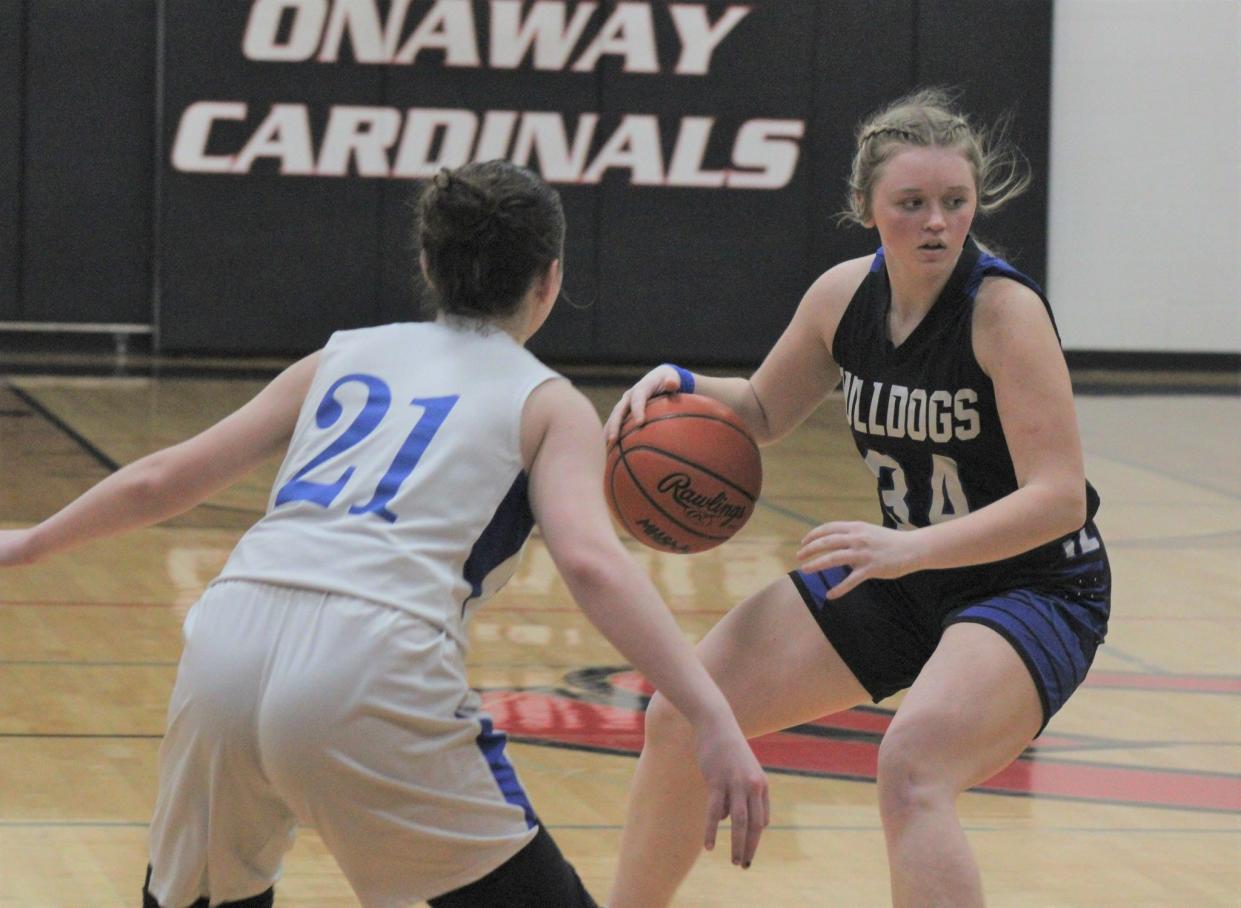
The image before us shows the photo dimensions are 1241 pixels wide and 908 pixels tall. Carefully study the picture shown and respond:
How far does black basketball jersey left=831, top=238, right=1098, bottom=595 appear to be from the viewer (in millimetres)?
3176

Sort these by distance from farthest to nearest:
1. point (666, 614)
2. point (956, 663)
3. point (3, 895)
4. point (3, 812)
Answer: point (3, 812) → point (3, 895) → point (956, 663) → point (666, 614)

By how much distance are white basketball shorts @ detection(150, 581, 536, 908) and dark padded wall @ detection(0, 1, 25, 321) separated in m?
12.1

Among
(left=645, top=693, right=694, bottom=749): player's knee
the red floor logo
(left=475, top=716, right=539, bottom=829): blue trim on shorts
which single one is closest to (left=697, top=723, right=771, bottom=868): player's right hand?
(left=475, top=716, right=539, bottom=829): blue trim on shorts

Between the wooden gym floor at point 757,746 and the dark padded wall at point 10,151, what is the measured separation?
197 inches

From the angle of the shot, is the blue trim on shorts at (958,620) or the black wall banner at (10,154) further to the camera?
the black wall banner at (10,154)

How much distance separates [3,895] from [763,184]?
36.8 ft

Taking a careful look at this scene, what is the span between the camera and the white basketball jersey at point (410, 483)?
7.73 feet

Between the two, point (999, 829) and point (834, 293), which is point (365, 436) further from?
point (999, 829)

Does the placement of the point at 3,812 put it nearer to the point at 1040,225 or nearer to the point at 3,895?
→ the point at 3,895

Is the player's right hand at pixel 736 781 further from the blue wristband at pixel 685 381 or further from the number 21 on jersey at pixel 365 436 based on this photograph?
the blue wristband at pixel 685 381

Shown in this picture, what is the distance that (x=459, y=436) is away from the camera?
2.38 meters

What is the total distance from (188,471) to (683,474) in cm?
110

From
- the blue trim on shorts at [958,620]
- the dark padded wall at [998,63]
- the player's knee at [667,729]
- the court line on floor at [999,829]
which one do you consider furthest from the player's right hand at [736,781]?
the dark padded wall at [998,63]

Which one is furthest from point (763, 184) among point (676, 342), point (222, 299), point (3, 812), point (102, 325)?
point (3, 812)
